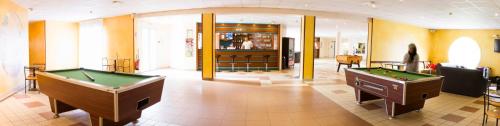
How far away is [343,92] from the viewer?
248 inches

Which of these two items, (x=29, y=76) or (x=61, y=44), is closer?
(x=29, y=76)

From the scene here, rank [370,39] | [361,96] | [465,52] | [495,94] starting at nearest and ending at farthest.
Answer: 1. [495,94]
2. [361,96]
3. [370,39]
4. [465,52]

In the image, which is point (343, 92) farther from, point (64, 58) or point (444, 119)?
point (64, 58)

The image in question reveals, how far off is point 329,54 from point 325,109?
23190mm

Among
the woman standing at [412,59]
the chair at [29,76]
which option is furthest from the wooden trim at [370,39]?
the chair at [29,76]

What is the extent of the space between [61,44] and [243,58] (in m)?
8.19

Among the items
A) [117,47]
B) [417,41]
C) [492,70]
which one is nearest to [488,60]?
[492,70]

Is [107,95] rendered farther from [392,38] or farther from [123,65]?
[392,38]

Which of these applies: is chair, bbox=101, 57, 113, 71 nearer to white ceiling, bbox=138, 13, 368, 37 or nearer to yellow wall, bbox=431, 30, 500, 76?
white ceiling, bbox=138, 13, 368, 37

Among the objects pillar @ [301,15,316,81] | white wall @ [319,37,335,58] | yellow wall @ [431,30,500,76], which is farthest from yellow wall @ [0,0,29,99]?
white wall @ [319,37,335,58]

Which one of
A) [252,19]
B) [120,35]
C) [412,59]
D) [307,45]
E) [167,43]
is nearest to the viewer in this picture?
[412,59]

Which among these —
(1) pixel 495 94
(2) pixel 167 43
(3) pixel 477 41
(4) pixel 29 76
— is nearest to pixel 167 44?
(2) pixel 167 43

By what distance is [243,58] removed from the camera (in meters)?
11.3

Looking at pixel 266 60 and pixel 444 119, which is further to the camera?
pixel 266 60
